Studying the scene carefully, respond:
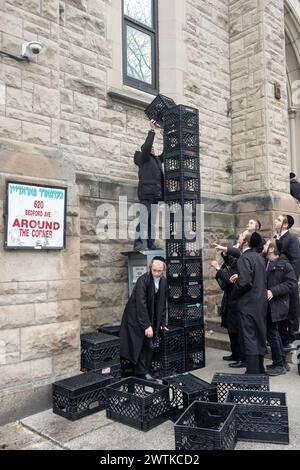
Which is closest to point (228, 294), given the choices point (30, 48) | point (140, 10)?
point (30, 48)

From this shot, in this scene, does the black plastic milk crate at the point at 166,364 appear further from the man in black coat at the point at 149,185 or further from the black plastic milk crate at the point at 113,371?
the man in black coat at the point at 149,185

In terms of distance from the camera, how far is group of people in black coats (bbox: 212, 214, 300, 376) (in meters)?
5.20

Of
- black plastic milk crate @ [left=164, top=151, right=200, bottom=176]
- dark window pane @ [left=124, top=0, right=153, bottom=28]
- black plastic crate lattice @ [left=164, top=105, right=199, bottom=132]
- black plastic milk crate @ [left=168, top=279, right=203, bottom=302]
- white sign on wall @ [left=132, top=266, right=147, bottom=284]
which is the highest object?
dark window pane @ [left=124, top=0, right=153, bottom=28]

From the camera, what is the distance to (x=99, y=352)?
5.23 meters

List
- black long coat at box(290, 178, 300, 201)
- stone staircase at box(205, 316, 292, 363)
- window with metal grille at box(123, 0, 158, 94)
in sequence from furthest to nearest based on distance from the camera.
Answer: black long coat at box(290, 178, 300, 201) → window with metal grille at box(123, 0, 158, 94) → stone staircase at box(205, 316, 292, 363)

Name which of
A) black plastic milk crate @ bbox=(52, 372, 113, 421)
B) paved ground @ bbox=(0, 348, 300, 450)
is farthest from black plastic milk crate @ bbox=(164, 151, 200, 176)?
paved ground @ bbox=(0, 348, 300, 450)

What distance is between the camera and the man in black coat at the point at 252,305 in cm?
518

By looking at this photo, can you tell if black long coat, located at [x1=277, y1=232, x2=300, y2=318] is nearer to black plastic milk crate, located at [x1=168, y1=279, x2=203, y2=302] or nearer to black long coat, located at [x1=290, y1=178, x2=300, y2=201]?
black plastic milk crate, located at [x1=168, y1=279, x2=203, y2=302]

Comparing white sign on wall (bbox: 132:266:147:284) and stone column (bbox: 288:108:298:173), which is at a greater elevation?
stone column (bbox: 288:108:298:173)

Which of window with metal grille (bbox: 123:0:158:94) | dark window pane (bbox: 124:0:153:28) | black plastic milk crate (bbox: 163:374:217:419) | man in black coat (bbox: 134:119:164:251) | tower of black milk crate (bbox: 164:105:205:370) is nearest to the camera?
black plastic milk crate (bbox: 163:374:217:419)

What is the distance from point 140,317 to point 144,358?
599 mm

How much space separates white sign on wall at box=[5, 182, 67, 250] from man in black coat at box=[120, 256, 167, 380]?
1.15 metres
